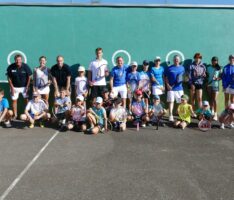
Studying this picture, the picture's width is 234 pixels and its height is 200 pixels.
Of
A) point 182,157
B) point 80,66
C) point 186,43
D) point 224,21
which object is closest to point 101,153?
point 182,157

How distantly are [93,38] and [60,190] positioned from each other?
673 centimetres

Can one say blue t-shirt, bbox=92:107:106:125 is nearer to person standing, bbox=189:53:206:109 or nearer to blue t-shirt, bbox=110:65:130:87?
blue t-shirt, bbox=110:65:130:87

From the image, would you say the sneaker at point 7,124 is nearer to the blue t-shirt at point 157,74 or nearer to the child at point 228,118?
the blue t-shirt at point 157,74

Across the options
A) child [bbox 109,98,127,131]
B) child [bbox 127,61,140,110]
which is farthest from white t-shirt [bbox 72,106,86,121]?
child [bbox 127,61,140,110]

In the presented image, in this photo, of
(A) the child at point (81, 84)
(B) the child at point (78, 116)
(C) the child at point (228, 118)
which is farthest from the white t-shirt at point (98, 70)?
(C) the child at point (228, 118)

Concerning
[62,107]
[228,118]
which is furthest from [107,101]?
[228,118]

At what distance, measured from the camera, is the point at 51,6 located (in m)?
11.2

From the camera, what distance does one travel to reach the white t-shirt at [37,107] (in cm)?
1006

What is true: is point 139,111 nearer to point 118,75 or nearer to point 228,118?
point 118,75

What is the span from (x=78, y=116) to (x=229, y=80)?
4643 millimetres

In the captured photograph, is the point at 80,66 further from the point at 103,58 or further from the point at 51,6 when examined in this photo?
the point at 51,6

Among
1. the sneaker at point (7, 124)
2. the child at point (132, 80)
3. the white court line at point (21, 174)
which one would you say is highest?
the child at point (132, 80)

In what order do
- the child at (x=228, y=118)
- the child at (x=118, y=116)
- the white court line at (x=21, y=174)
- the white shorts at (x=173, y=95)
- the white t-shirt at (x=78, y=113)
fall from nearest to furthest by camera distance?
the white court line at (x=21, y=174) < the child at (x=118, y=116) < the white t-shirt at (x=78, y=113) < the child at (x=228, y=118) < the white shorts at (x=173, y=95)

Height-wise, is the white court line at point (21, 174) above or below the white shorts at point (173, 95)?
below
